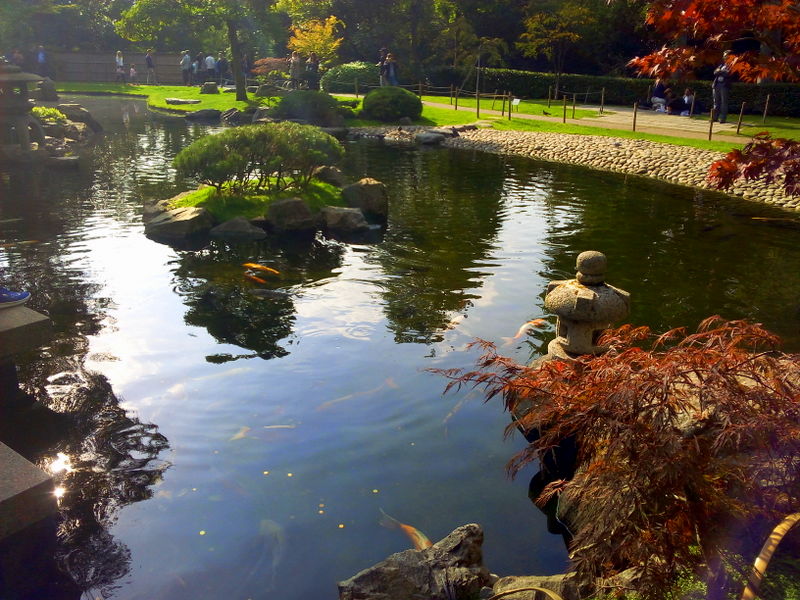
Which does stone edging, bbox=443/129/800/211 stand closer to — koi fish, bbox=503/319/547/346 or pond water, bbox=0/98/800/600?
pond water, bbox=0/98/800/600

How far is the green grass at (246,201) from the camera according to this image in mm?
16391

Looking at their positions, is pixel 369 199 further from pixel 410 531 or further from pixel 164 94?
pixel 164 94

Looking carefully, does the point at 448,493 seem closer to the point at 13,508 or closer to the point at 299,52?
the point at 13,508

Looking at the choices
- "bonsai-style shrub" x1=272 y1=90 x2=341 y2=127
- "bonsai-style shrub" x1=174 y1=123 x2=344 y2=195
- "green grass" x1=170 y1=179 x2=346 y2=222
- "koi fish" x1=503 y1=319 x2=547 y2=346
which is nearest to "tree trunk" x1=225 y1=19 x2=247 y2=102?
"bonsai-style shrub" x1=272 y1=90 x2=341 y2=127

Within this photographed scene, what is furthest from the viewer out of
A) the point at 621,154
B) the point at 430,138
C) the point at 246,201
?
the point at 430,138

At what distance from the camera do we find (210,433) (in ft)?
25.3

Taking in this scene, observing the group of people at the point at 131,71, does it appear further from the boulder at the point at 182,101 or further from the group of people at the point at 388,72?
the group of people at the point at 388,72

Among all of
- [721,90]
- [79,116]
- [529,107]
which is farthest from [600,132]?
[79,116]

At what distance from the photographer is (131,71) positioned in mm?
55406

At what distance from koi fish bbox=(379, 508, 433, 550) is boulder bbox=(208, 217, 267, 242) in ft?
33.0

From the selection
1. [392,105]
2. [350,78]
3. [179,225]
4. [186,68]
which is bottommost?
[179,225]

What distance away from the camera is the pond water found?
611cm

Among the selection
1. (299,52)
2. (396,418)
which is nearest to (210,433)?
(396,418)

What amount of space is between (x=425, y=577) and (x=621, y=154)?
72.5 feet
